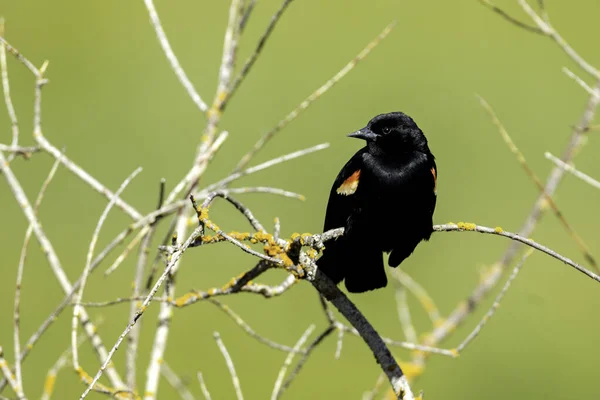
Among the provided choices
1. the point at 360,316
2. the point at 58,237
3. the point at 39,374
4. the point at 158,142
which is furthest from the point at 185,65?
the point at 360,316

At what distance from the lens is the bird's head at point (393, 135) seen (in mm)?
2637

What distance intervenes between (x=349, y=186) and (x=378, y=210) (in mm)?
109

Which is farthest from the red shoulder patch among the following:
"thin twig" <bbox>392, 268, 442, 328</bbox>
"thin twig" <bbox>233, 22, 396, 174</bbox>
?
"thin twig" <bbox>392, 268, 442, 328</bbox>

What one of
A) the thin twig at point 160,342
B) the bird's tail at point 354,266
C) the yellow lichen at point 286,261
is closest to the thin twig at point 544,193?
the bird's tail at point 354,266

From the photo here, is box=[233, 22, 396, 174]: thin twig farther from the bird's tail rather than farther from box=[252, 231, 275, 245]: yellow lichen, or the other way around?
box=[252, 231, 275, 245]: yellow lichen

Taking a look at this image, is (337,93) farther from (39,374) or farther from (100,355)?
(100,355)

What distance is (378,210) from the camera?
245cm

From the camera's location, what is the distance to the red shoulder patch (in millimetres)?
2445

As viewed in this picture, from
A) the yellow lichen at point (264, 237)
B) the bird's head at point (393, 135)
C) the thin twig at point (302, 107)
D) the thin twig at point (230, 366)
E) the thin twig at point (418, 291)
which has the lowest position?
the thin twig at point (418, 291)

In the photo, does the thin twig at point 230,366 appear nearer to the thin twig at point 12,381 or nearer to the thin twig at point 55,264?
the thin twig at point 55,264

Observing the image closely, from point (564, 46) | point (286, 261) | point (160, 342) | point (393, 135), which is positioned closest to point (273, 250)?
point (286, 261)

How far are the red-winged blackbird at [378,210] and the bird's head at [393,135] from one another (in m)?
0.03

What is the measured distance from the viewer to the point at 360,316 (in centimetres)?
187

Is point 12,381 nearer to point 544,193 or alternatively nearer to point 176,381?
point 176,381
